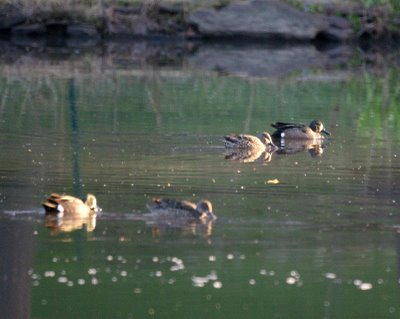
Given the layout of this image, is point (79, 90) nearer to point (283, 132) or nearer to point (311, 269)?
point (283, 132)

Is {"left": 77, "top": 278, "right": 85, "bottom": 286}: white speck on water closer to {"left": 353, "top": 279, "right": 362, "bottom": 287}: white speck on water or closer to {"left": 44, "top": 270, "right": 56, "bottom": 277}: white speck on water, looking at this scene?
{"left": 44, "top": 270, "right": 56, "bottom": 277}: white speck on water

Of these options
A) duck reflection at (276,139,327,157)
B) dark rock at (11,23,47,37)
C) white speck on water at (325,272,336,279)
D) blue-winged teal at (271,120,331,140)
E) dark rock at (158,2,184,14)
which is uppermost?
dark rock at (158,2,184,14)

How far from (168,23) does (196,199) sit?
31.2 meters

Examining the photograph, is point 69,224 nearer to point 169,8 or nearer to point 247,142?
point 247,142

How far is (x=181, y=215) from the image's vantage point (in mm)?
13117

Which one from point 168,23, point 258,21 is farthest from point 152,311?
point 168,23

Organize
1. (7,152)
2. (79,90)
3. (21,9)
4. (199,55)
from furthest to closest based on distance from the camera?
(21,9) < (199,55) < (79,90) < (7,152)

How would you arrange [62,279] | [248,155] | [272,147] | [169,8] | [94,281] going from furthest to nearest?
[169,8] < [272,147] < [248,155] < [62,279] < [94,281]

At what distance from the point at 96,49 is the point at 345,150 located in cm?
2289

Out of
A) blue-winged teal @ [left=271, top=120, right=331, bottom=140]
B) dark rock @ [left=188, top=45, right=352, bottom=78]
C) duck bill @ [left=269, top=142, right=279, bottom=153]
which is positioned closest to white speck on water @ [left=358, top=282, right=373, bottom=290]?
duck bill @ [left=269, top=142, right=279, bottom=153]

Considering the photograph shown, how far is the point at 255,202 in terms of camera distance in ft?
46.7

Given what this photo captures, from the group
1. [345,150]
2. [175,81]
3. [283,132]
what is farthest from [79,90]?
[345,150]

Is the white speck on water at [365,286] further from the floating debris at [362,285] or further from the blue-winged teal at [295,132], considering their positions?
the blue-winged teal at [295,132]

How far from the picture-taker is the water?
10.5m
